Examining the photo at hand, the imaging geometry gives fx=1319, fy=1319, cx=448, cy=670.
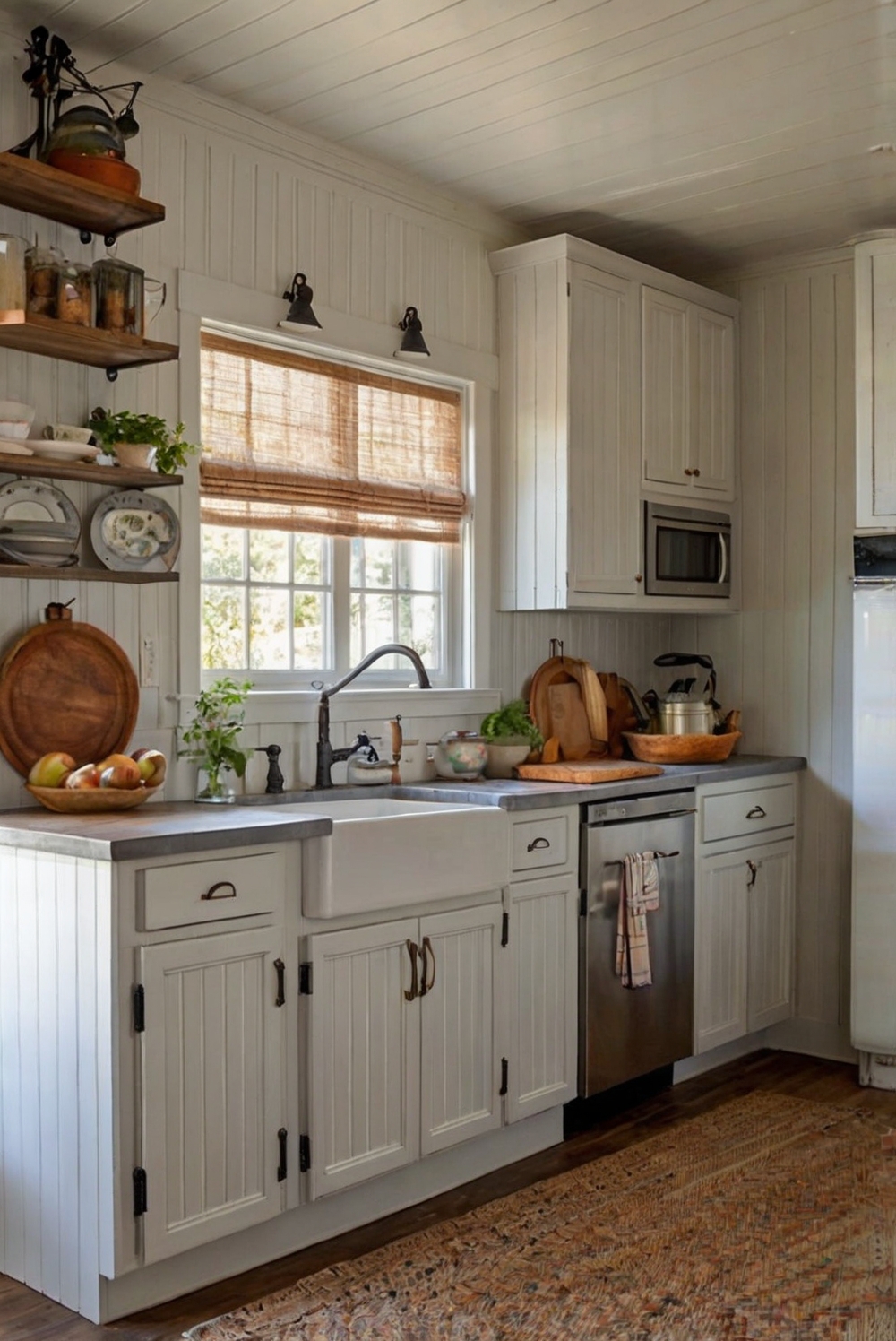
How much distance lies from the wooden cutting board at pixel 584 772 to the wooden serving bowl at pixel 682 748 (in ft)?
0.90

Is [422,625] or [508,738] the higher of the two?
[422,625]

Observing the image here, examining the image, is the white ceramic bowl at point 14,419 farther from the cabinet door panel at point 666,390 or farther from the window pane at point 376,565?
the cabinet door panel at point 666,390

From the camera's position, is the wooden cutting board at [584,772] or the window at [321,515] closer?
the window at [321,515]

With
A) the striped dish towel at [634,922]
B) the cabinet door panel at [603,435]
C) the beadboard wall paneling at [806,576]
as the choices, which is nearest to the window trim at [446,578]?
the cabinet door panel at [603,435]

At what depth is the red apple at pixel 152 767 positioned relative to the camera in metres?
2.88

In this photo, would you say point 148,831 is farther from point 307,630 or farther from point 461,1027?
point 307,630

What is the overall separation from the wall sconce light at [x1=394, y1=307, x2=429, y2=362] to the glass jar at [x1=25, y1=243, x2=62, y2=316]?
1.22 m

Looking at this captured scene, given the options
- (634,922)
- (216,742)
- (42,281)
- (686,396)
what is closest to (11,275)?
(42,281)

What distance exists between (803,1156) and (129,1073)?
75.7 inches

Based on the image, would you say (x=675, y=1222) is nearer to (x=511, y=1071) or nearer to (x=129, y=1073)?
(x=511, y=1071)

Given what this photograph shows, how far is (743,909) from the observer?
430 centimetres

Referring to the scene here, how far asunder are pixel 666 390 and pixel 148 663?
210 cm


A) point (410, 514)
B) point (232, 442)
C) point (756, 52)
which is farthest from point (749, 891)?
point (756, 52)

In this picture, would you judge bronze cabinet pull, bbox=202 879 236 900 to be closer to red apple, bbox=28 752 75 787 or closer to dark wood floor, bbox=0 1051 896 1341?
red apple, bbox=28 752 75 787
